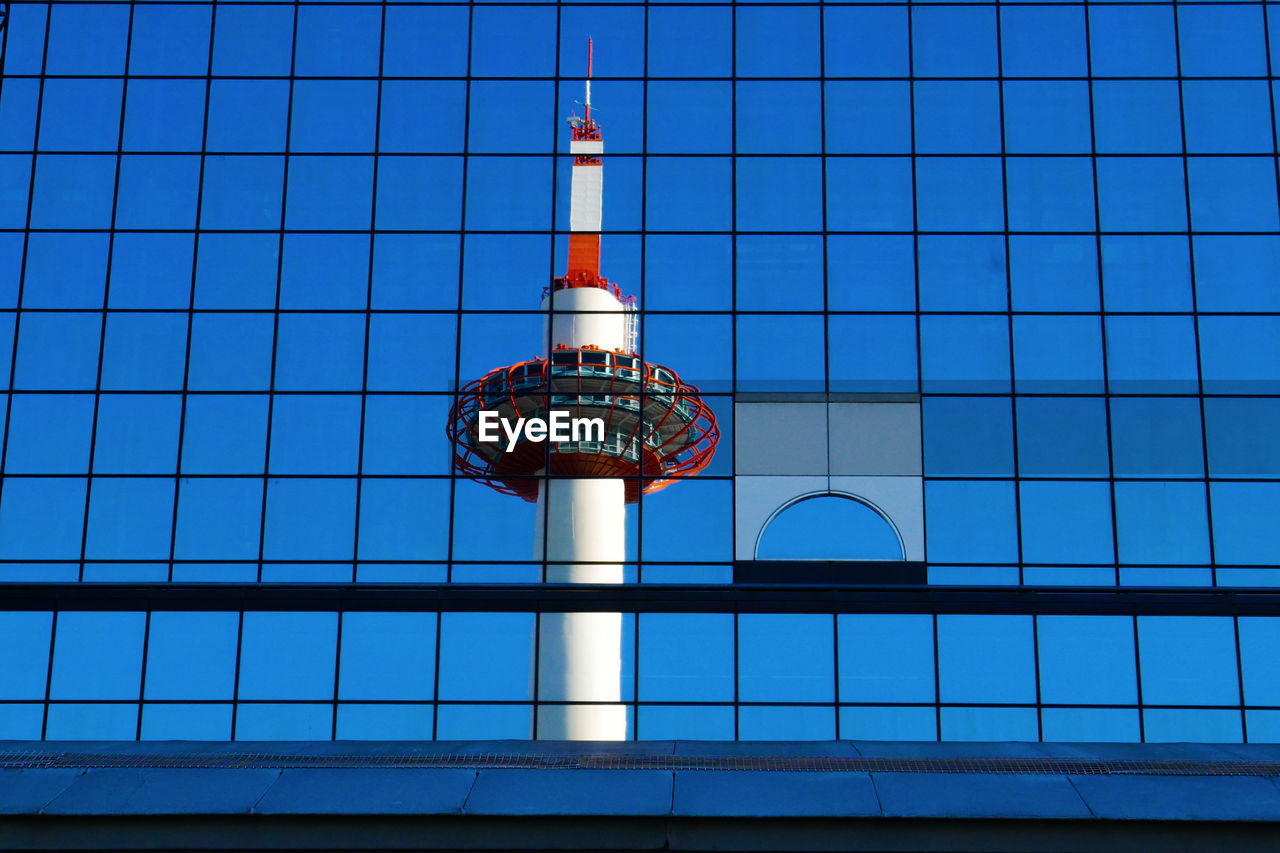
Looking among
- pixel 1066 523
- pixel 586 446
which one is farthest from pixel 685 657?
pixel 1066 523

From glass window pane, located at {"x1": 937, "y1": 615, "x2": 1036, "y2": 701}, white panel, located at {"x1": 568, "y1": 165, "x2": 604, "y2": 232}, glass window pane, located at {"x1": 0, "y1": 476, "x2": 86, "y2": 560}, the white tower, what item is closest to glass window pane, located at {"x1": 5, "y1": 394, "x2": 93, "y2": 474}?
glass window pane, located at {"x1": 0, "y1": 476, "x2": 86, "y2": 560}

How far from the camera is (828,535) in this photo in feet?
111

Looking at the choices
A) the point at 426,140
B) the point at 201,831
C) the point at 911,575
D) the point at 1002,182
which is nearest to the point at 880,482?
the point at 911,575

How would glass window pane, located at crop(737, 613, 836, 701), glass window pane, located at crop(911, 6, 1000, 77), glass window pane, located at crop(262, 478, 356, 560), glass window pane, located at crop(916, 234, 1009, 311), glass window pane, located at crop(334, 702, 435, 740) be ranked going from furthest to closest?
glass window pane, located at crop(911, 6, 1000, 77)
glass window pane, located at crop(916, 234, 1009, 311)
glass window pane, located at crop(262, 478, 356, 560)
glass window pane, located at crop(737, 613, 836, 701)
glass window pane, located at crop(334, 702, 435, 740)

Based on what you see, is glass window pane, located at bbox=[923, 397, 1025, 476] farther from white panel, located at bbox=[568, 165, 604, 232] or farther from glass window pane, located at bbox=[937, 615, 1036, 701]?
white panel, located at bbox=[568, 165, 604, 232]

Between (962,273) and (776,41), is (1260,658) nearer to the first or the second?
(962,273)

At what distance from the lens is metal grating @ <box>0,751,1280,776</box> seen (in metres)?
16.3

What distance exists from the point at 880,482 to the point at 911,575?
7.25 ft

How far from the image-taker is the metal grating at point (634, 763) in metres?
16.3

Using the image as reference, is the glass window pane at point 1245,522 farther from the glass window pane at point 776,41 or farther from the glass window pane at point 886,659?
the glass window pane at point 776,41

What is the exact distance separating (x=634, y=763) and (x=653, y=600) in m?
15.1

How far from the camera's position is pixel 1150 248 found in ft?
115

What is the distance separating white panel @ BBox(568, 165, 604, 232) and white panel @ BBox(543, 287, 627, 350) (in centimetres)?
161

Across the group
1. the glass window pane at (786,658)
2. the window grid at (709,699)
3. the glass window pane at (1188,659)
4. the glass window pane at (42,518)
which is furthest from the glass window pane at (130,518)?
the glass window pane at (1188,659)
